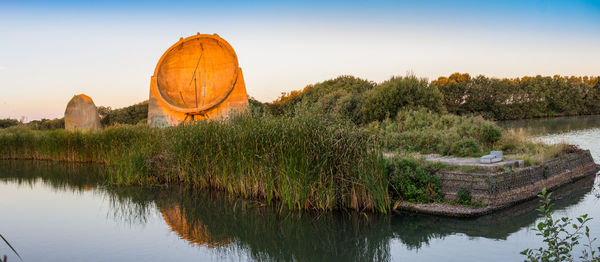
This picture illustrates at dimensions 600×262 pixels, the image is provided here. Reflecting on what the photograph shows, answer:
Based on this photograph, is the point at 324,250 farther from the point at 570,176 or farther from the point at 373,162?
the point at 570,176

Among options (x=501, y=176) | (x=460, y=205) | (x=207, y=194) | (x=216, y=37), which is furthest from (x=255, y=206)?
(x=216, y=37)

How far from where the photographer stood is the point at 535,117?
39.3m

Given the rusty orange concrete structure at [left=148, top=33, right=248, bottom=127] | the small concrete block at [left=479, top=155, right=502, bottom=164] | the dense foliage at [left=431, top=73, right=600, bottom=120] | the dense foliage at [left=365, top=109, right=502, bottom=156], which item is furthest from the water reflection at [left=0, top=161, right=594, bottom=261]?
the dense foliage at [left=431, top=73, right=600, bottom=120]

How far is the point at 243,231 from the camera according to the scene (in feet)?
23.0

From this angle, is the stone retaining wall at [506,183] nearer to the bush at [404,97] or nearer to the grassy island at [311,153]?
the grassy island at [311,153]

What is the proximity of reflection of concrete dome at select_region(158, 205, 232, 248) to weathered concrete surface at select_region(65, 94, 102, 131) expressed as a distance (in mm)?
14314

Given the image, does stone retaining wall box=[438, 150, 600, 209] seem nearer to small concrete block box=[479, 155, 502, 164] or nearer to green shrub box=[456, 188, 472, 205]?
green shrub box=[456, 188, 472, 205]

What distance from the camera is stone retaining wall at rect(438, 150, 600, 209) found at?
7.06m

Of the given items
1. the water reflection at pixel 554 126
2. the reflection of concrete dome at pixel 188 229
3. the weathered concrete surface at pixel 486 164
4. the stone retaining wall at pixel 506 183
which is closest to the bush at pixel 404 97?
the water reflection at pixel 554 126

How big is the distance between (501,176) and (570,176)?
11.0ft

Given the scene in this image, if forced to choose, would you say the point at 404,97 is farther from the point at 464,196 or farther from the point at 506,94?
the point at 506,94

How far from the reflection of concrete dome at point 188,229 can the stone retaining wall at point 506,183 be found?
348 centimetres

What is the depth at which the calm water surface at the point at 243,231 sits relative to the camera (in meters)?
5.85

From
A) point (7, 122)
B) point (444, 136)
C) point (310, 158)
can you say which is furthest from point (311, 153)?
point (7, 122)
